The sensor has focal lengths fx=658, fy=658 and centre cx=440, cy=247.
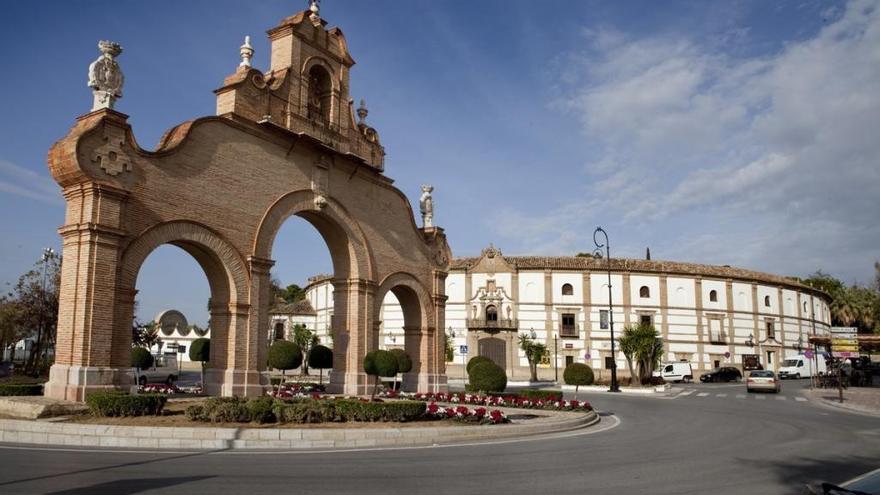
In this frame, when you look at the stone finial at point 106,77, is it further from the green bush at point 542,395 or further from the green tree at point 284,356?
the green bush at point 542,395

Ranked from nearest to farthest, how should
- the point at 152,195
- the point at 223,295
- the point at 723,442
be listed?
1. the point at 723,442
2. the point at 152,195
3. the point at 223,295

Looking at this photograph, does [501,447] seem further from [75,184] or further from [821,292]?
[821,292]

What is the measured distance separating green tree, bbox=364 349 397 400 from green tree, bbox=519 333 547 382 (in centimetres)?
2895

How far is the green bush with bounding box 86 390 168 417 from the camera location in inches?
565

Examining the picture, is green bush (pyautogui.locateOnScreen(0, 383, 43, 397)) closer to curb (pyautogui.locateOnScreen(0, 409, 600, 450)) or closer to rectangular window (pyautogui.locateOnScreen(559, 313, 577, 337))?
curb (pyautogui.locateOnScreen(0, 409, 600, 450))

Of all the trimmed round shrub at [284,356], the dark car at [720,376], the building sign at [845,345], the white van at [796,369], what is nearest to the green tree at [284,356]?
the trimmed round shrub at [284,356]

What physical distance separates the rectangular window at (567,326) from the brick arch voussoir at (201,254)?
38284 millimetres

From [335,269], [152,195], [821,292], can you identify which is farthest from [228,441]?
[821,292]

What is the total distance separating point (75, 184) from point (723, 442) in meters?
17.2

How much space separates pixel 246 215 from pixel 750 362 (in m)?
50.9

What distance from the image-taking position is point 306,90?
82.4 ft

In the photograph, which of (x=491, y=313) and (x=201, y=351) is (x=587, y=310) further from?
(x=201, y=351)

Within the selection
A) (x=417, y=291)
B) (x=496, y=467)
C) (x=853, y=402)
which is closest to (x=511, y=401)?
(x=417, y=291)

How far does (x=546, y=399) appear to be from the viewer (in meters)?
21.6
